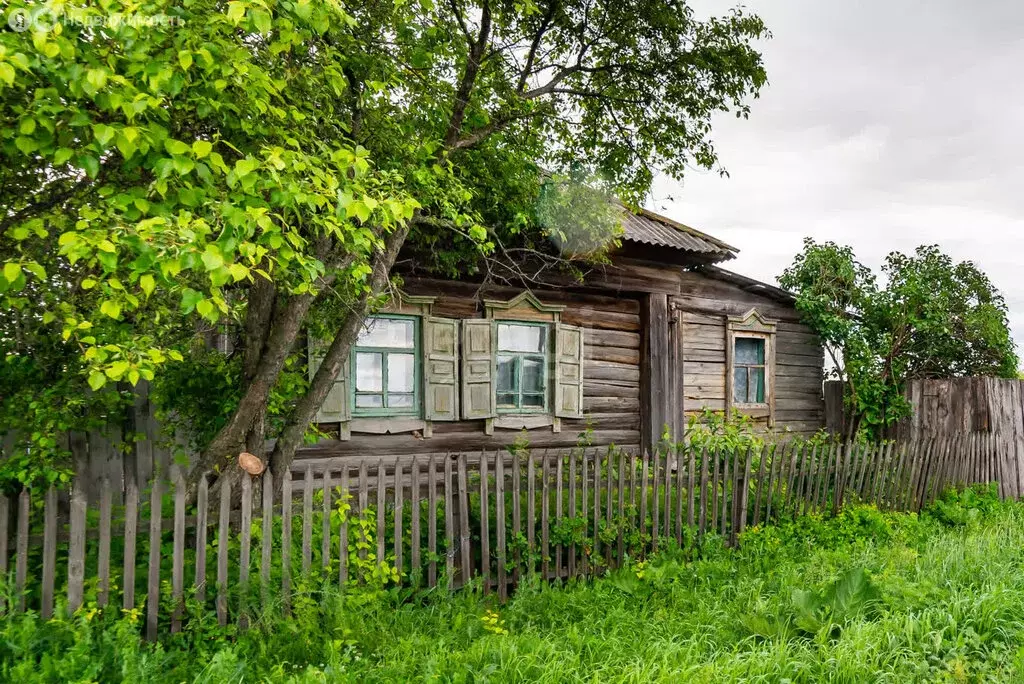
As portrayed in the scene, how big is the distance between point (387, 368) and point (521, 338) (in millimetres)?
2063

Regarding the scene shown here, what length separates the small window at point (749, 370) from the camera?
12.9 meters

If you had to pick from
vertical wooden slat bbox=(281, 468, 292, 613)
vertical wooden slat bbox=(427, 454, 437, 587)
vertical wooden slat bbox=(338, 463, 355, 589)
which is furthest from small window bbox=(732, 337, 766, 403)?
vertical wooden slat bbox=(281, 468, 292, 613)

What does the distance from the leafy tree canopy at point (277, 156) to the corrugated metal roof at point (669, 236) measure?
1495 millimetres

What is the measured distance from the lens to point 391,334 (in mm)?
8609

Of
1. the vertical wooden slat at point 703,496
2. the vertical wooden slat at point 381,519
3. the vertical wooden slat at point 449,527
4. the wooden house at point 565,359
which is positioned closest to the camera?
the vertical wooden slat at point 381,519

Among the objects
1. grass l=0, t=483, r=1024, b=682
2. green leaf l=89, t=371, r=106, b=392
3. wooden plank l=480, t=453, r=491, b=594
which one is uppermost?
green leaf l=89, t=371, r=106, b=392

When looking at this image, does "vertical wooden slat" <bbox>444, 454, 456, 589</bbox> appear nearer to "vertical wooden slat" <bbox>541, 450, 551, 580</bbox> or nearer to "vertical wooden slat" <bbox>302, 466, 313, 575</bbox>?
"vertical wooden slat" <bbox>541, 450, 551, 580</bbox>

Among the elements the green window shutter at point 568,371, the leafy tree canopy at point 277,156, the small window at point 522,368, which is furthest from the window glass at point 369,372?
the green window shutter at point 568,371

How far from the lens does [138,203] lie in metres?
3.27

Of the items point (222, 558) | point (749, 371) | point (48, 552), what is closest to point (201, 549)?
point (222, 558)

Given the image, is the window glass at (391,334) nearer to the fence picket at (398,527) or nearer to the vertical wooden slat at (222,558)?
the fence picket at (398,527)

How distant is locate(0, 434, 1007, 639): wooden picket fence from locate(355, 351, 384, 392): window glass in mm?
1004

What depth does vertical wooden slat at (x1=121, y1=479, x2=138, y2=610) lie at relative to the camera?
13.7 feet

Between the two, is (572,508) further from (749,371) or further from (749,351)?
(749,351)
